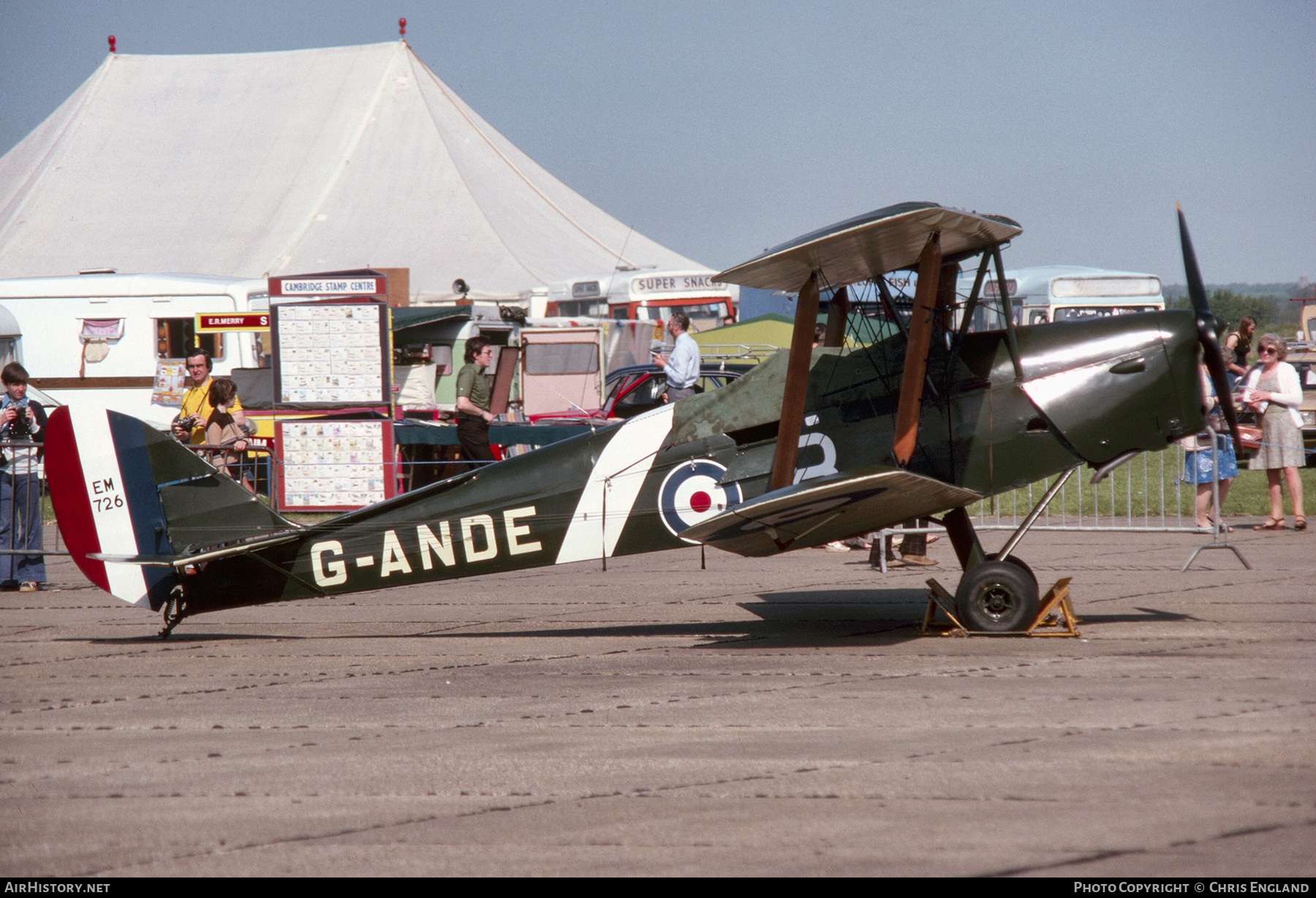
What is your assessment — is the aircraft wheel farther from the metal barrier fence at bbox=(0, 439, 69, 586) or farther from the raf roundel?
the metal barrier fence at bbox=(0, 439, 69, 586)

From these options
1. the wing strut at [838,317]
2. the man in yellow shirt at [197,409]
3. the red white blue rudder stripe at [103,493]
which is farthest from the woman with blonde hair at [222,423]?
the wing strut at [838,317]

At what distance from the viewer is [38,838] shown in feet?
12.9

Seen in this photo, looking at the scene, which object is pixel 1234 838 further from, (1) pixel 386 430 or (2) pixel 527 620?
(1) pixel 386 430

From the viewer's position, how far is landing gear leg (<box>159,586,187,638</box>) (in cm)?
735

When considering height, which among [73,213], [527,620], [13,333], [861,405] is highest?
[73,213]

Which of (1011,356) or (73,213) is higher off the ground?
(73,213)

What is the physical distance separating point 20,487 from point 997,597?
27.6ft

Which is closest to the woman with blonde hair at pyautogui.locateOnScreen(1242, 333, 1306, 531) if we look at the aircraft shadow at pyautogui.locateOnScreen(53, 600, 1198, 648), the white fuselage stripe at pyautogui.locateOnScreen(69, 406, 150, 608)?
the aircraft shadow at pyautogui.locateOnScreen(53, 600, 1198, 648)

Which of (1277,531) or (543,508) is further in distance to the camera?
(1277,531)

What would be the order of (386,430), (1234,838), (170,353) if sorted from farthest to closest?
(170,353)
(386,430)
(1234,838)

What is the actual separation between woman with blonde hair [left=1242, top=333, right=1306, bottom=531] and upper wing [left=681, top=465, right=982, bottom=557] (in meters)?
7.12

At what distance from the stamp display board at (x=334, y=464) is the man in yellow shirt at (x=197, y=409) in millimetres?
1952

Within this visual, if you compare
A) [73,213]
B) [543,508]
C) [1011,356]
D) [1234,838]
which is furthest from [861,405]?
[73,213]

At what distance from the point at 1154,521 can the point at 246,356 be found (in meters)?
14.8
